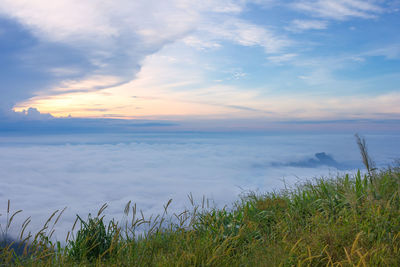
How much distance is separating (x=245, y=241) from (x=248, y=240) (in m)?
0.07

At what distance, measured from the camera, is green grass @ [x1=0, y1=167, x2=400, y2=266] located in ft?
10.8

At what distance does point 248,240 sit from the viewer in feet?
14.4

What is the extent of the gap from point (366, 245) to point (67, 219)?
85.4m

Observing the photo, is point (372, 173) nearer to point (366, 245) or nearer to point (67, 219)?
point (366, 245)

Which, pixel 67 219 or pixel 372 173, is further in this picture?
Result: pixel 67 219

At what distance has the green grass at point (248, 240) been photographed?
329 centimetres

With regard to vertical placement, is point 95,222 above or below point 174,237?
above

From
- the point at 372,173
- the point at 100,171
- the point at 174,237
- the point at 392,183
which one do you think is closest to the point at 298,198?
the point at 372,173

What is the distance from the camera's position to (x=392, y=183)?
18.7ft

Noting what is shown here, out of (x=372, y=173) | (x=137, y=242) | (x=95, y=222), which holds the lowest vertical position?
(x=137, y=242)

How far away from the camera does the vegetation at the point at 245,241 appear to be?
328cm

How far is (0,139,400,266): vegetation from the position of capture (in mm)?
3281

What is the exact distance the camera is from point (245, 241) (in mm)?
4449

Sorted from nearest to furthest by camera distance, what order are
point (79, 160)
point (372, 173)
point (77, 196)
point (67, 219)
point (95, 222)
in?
point (95, 222)
point (372, 173)
point (67, 219)
point (77, 196)
point (79, 160)
